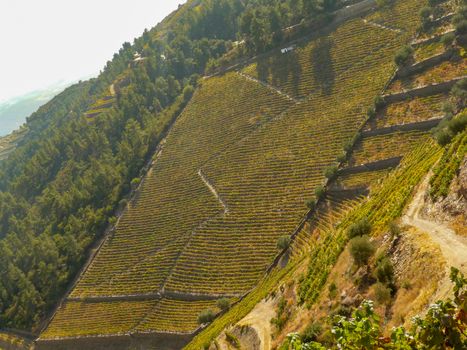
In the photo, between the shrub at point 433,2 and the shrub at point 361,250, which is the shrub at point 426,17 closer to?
the shrub at point 433,2

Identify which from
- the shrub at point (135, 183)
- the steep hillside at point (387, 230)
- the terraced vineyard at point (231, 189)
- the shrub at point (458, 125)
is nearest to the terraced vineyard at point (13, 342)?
the terraced vineyard at point (231, 189)

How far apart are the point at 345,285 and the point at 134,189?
69.6 m

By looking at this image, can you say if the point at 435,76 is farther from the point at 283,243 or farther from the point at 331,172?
the point at 283,243

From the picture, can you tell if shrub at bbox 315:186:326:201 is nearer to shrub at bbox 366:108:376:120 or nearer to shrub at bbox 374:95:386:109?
shrub at bbox 366:108:376:120

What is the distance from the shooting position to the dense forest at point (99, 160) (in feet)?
296

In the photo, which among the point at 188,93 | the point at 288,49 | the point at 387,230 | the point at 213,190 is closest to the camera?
the point at 387,230

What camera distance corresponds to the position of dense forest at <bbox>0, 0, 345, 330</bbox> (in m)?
90.1

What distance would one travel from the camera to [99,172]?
10469 cm

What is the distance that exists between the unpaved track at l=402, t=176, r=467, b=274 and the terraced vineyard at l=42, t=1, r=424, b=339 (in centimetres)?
2929

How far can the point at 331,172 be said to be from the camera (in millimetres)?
63188

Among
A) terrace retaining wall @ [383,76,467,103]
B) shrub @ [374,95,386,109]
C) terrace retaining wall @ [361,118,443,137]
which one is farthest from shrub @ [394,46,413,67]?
terrace retaining wall @ [361,118,443,137]

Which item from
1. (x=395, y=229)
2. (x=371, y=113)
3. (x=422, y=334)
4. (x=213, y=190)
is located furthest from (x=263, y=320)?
(x=371, y=113)

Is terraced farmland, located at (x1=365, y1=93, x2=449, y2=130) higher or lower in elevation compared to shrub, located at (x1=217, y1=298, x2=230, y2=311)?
higher

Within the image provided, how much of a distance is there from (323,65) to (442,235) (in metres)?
68.7
